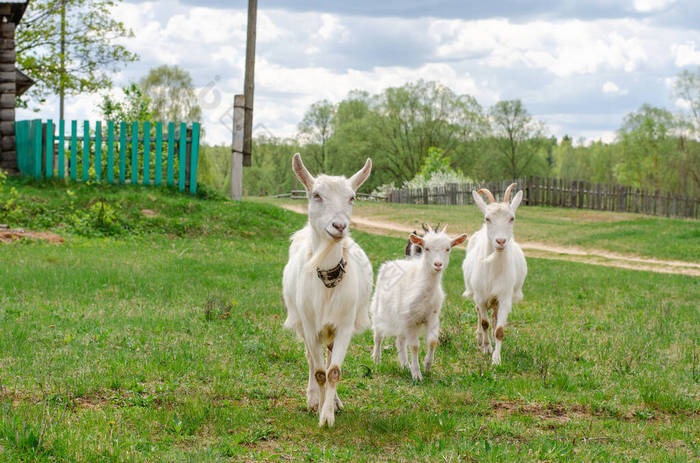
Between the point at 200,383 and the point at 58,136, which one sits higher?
the point at 58,136

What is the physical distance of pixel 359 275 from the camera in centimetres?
623

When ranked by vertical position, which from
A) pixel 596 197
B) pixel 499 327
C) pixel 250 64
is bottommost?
pixel 499 327

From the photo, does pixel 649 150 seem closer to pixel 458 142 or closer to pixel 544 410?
pixel 458 142

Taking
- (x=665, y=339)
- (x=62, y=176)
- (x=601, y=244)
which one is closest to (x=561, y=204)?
(x=601, y=244)

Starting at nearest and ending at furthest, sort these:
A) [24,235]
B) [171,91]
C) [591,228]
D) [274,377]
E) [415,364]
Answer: [274,377] → [415,364] → [24,235] → [591,228] → [171,91]

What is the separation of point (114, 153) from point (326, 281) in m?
16.5

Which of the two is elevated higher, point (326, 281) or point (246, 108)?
point (246, 108)

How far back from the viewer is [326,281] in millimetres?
5539

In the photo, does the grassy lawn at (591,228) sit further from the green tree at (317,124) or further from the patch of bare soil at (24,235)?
the green tree at (317,124)

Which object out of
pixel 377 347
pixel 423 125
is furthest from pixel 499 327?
pixel 423 125

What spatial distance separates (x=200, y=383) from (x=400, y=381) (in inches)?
79.5

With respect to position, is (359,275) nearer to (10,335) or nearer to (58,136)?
(10,335)

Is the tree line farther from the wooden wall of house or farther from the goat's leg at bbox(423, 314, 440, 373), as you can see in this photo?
the goat's leg at bbox(423, 314, 440, 373)

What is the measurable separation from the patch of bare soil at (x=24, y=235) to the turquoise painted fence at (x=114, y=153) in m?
4.83
